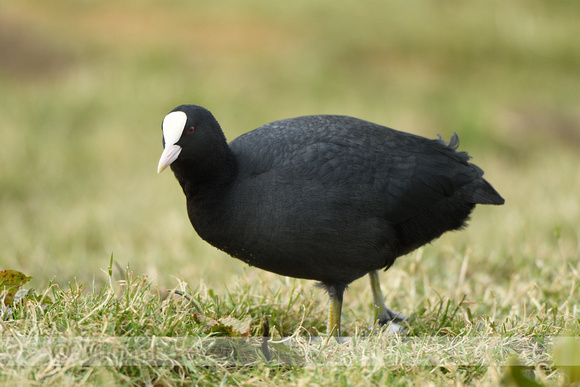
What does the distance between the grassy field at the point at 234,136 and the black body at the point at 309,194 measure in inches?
13.1

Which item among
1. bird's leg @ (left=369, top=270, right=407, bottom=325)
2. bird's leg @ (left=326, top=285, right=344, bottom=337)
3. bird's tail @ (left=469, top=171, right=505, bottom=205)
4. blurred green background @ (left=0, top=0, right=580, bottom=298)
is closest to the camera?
bird's leg @ (left=326, top=285, right=344, bottom=337)

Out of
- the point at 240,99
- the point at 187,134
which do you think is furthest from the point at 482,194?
the point at 240,99

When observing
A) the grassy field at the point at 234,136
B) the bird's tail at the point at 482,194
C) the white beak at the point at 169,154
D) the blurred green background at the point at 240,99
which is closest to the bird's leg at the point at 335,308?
the grassy field at the point at 234,136

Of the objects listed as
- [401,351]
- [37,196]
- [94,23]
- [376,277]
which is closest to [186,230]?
[37,196]

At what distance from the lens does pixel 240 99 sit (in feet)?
33.2

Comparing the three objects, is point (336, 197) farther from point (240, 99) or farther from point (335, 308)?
point (240, 99)

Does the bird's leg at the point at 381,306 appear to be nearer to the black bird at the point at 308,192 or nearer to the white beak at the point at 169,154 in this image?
the black bird at the point at 308,192

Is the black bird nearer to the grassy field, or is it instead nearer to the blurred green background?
the grassy field

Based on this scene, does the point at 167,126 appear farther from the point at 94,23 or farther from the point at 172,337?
the point at 94,23

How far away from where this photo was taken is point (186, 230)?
6074 mm

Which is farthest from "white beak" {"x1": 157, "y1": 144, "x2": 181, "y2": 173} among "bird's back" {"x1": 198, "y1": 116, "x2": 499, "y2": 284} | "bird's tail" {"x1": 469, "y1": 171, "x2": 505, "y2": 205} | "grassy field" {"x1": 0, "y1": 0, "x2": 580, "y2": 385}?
"bird's tail" {"x1": 469, "y1": 171, "x2": 505, "y2": 205}

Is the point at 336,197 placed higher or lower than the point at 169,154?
lower

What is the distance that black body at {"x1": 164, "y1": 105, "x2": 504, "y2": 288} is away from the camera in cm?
298

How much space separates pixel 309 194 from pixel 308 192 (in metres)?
0.01
